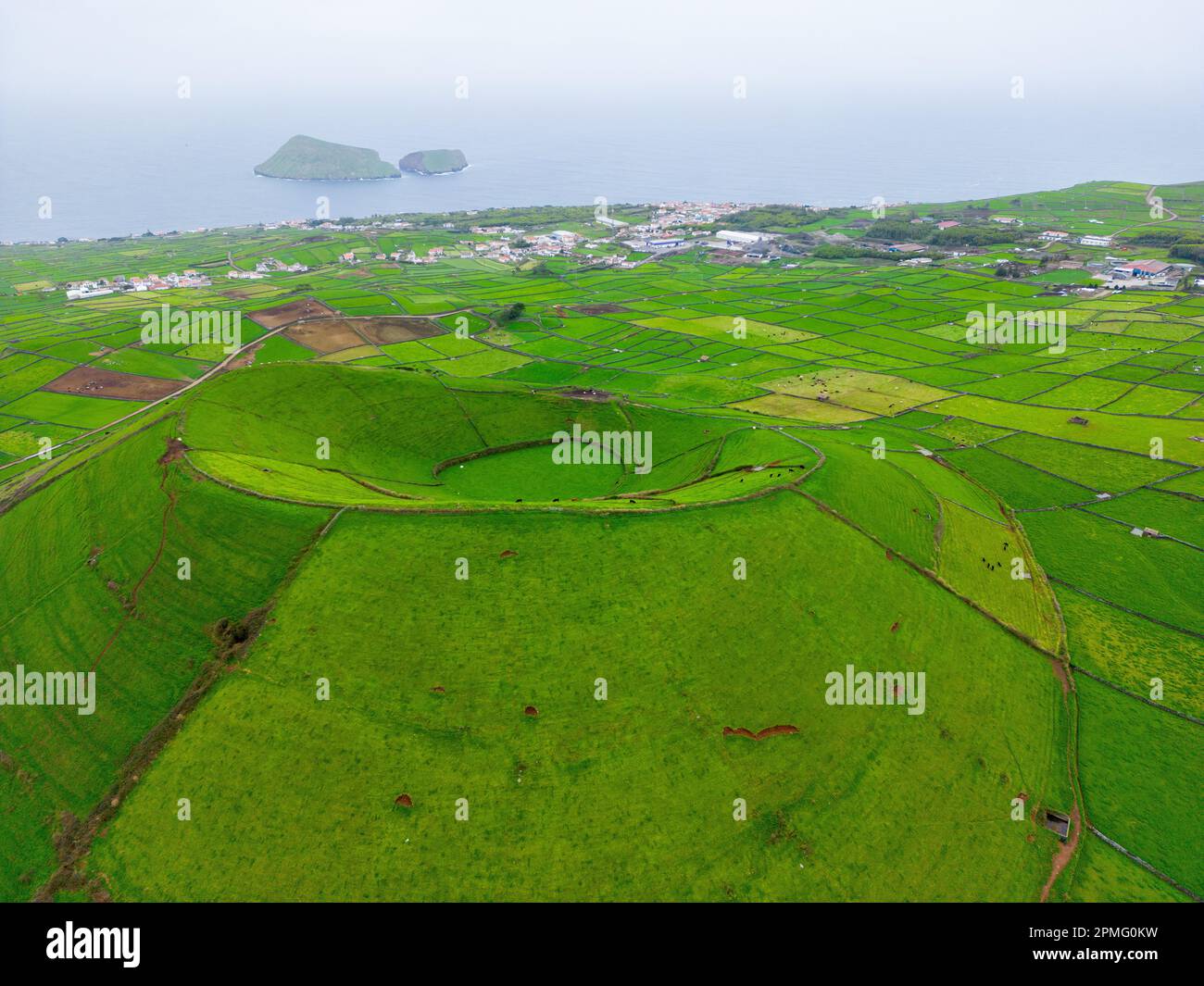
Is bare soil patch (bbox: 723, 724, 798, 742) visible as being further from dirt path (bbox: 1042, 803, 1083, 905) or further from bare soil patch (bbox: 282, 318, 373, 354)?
bare soil patch (bbox: 282, 318, 373, 354)

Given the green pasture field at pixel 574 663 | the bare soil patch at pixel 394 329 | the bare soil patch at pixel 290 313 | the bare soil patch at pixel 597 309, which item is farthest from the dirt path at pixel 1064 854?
the bare soil patch at pixel 290 313

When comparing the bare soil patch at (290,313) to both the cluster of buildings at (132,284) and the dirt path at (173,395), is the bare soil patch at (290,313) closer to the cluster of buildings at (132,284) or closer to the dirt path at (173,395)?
the dirt path at (173,395)

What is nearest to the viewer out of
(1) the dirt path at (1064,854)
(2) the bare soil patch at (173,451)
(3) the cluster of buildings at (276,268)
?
(1) the dirt path at (1064,854)

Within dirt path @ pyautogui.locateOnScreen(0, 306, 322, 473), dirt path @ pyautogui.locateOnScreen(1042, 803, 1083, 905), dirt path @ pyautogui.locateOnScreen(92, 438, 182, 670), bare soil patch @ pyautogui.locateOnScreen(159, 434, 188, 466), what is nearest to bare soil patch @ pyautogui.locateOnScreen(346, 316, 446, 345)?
dirt path @ pyautogui.locateOnScreen(0, 306, 322, 473)

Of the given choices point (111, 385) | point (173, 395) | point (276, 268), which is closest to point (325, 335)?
point (173, 395)
